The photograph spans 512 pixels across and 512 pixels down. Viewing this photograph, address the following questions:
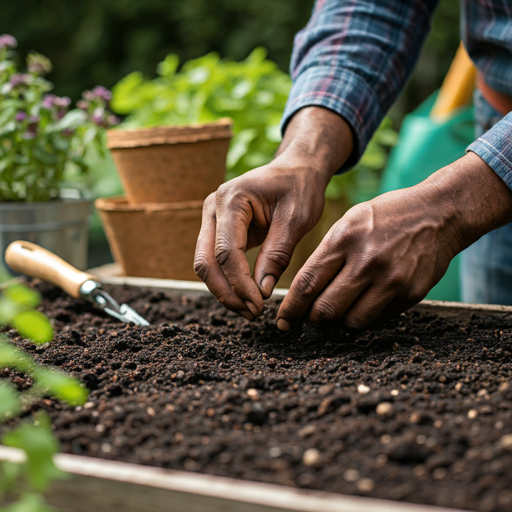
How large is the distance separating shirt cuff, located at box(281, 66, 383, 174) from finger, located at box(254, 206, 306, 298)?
0.43 m

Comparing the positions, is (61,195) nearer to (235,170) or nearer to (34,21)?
(235,170)

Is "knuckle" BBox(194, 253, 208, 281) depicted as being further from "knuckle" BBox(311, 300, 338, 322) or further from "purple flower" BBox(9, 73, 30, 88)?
"purple flower" BBox(9, 73, 30, 88)

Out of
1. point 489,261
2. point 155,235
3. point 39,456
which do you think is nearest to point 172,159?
point 155,235

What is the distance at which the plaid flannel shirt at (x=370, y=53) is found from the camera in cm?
146

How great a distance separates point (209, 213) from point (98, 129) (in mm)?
954

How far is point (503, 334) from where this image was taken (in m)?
1.17

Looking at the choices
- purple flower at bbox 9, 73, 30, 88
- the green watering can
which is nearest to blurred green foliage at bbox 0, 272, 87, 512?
purple flower at bbox 9, 73, 30, 88

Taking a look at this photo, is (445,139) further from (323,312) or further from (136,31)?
(136,31)

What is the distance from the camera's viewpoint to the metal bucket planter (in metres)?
1.71

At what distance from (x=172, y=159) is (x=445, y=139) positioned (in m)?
1.49

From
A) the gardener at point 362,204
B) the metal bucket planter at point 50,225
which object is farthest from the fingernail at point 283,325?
the metal bucket planter at point 50,225

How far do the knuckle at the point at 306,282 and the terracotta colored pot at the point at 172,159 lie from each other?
0.91 m

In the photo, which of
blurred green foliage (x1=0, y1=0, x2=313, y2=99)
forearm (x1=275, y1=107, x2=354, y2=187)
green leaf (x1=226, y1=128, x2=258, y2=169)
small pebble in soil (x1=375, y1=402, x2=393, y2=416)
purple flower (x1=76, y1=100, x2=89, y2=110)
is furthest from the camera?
blurred green foliage (x1=0, y1=0, x2=313, y2=99)

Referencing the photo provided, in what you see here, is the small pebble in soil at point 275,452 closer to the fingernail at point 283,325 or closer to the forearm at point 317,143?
the fingernail at point 283,325
